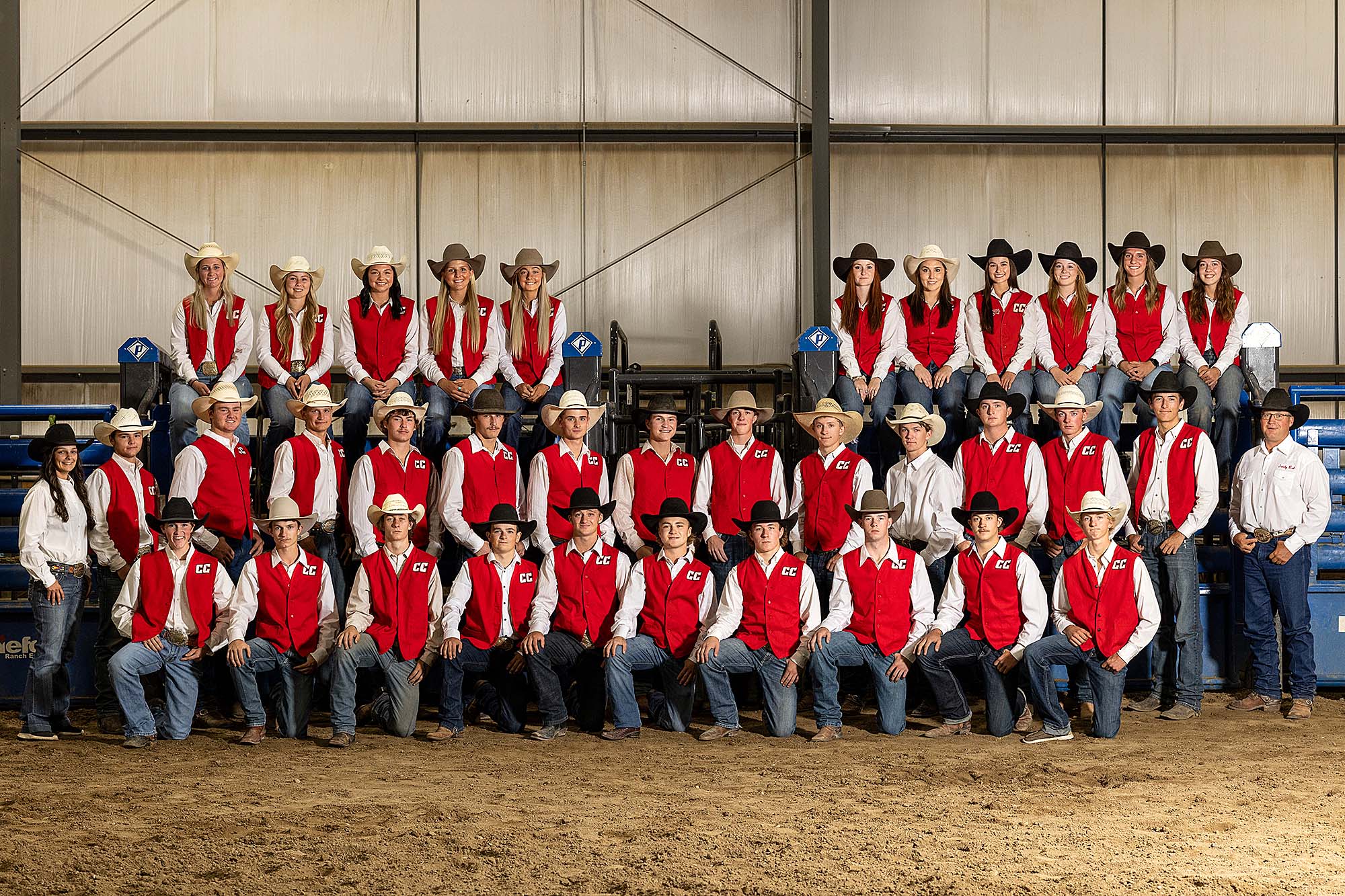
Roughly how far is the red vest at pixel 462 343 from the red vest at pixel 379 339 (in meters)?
0.20

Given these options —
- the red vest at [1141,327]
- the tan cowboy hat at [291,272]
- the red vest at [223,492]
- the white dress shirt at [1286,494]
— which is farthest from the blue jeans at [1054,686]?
the tan cowboy hat at [291,272]

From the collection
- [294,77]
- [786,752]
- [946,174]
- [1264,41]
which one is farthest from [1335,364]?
[294,77]

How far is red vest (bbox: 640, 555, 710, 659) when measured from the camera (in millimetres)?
7395

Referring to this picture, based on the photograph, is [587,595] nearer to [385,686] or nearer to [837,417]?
[385,686]

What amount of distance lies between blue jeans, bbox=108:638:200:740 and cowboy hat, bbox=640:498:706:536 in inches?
111

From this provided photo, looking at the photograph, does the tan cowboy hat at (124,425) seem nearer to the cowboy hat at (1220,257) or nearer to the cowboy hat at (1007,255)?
the cowboy hat at (1007,255)

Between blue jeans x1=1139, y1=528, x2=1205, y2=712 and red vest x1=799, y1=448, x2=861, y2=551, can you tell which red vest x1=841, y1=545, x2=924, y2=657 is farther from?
blue jeans x1=1139, y1=528, x2=1205, y2=712

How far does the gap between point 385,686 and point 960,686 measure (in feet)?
11.2

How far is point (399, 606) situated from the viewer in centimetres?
732

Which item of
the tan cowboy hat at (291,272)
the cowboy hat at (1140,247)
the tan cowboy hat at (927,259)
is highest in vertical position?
the cowboy hat at (1140,247)

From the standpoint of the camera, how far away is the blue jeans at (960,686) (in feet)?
23.5

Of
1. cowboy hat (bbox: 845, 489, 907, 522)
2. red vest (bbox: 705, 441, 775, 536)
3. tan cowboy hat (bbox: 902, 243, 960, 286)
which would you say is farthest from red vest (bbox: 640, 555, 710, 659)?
tan cowboy hat (bbox: 902, 243, 960, 286)

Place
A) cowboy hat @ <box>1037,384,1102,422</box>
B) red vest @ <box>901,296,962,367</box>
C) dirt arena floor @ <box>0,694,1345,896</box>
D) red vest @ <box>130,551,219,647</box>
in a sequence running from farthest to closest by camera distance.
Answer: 1. red vest @ <box>901,296,962,367</box>
2. cowboy hat @ <box>1037,384,1102,422</box>
3. red vest @ <box>130,551,219,647</box>
4. dirt arena floor @ <box>0,694,1345,896</box>

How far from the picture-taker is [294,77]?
13258 mm
